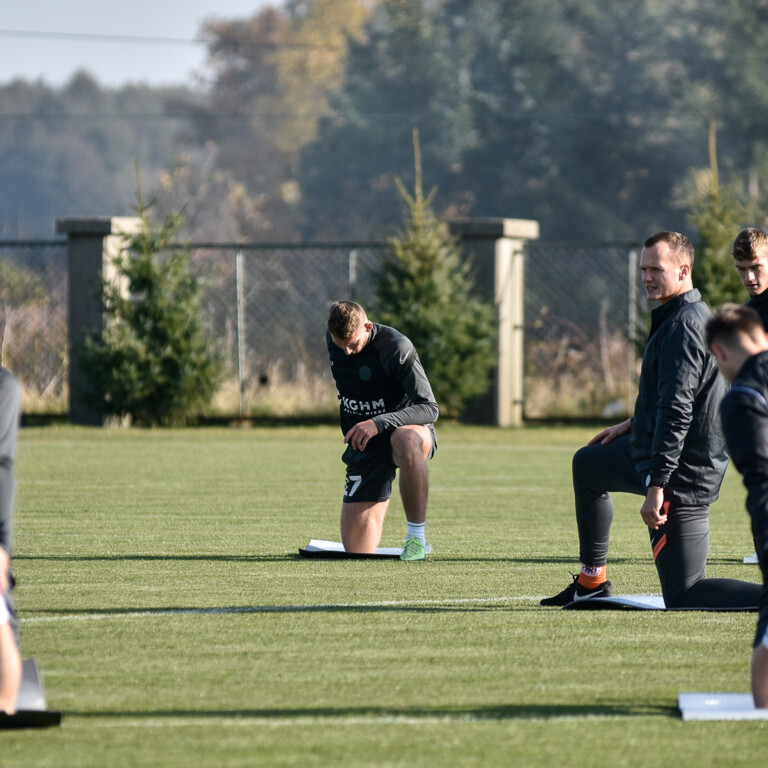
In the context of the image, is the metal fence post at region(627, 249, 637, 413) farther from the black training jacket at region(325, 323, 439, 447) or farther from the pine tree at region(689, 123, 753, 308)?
the black training jacket at region(325, 323, 439, 447)

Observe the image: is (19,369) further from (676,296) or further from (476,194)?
(476,194)

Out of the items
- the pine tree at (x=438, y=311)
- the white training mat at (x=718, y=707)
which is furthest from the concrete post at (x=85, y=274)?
the white training mat at (x=718, y=707)

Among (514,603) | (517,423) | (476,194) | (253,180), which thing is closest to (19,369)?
(517,423)

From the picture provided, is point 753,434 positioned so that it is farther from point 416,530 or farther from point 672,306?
point 416,530

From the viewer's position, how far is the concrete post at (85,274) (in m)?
19.4

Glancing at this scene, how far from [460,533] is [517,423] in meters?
10.5

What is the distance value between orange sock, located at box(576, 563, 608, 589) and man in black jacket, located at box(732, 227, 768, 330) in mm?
1806

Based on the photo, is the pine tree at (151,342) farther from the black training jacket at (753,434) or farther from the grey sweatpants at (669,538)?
the black training jacket at (753,434)

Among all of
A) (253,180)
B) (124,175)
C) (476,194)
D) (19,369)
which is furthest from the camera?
(124,175)

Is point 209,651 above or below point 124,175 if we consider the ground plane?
below

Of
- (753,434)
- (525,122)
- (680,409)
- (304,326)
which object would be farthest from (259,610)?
(525,122)

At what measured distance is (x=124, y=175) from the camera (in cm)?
8919

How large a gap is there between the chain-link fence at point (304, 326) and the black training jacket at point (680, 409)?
12513 millimetres

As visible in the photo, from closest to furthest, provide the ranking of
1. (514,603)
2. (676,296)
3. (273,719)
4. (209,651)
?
(273,719), (209,651), (676,296), (514,603)
